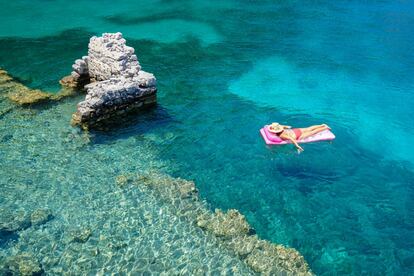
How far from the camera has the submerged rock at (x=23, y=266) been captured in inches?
396

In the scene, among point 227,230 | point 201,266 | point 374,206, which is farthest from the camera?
point 374,206

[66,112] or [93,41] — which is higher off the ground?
[93,41]

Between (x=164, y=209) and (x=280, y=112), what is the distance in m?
8.55

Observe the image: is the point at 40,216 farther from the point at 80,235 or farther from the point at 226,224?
the point at 226,224

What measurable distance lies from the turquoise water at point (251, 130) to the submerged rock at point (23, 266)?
18.1 inches

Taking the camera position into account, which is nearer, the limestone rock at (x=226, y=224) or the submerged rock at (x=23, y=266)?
the submerged rock at (x=23, y=266)

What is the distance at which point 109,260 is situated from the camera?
10.5 meters

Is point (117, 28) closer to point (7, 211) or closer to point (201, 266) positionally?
point (7, 211)

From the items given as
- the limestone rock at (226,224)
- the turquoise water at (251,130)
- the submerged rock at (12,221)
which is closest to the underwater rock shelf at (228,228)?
the limestone rock at (226,224)

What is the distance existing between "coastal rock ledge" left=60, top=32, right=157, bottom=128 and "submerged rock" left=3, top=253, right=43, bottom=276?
22.0ft

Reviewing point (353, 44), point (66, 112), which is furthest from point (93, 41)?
point (353, 44)

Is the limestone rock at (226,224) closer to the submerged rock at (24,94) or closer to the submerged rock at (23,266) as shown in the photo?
the submerged rock at (23,266)

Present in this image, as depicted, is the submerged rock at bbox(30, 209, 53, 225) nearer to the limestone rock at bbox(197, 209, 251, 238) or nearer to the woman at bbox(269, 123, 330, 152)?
the limestone rock at bbox(197, 209, 251, 238)

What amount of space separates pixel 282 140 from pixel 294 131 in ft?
2.53
